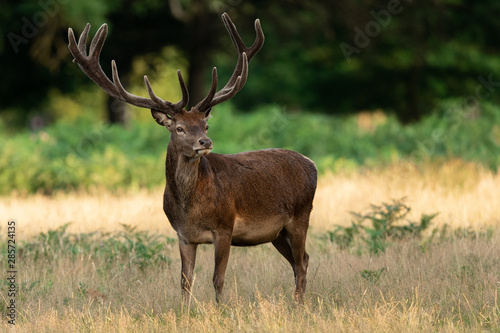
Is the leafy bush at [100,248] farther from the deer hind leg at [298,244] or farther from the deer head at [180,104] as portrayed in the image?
the deer head at [180,104]

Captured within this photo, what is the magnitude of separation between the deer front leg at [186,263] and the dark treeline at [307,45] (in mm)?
11505

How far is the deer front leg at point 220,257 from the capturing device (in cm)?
648

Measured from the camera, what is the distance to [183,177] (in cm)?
649

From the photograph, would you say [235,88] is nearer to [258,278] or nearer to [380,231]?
[258,278]

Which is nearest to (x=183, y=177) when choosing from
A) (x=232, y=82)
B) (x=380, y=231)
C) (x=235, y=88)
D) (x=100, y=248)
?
(x=235, y=88)

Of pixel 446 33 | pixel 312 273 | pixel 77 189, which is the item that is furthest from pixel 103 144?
pixel 446 33

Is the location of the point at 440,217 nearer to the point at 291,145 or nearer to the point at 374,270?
the point at 374,270

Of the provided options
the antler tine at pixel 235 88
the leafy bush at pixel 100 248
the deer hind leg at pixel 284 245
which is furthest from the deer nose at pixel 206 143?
the leafy bush at pixel 100 248

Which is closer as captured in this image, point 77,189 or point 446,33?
point 77,189

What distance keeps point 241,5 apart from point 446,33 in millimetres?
7728

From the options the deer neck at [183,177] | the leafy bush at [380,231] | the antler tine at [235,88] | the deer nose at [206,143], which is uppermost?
the antler tine at [235,88]

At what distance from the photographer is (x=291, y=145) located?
58.6ft

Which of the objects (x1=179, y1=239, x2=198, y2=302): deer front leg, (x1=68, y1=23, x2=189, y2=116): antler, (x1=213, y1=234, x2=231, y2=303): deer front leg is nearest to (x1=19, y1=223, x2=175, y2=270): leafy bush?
(x1=179, y1=239, x2=198, y2=302): deer front leg

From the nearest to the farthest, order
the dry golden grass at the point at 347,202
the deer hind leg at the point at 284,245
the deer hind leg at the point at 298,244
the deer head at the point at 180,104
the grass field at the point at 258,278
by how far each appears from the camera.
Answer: the grass field at the point at 258,278, the deer head at the point at 180,104, the deer hind leg at the point at 298,244, the deer hind leg at the point at 284,245, the dry golden grass at the point at 347,202
